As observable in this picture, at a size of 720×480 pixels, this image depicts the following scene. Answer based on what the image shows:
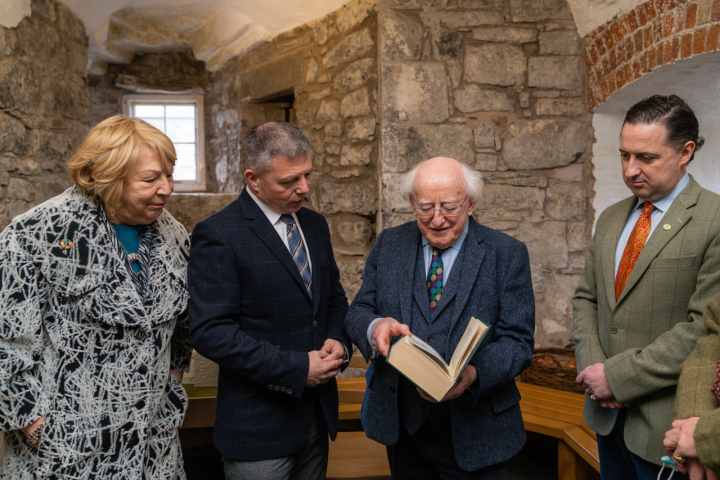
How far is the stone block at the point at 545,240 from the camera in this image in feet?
10.0

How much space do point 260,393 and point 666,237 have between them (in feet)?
4.10

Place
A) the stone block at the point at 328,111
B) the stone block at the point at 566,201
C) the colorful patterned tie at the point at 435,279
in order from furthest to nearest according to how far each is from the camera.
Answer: the stone block at the point at 328,111, the stone block at the point at 566,201, the colorful patterned tie at the point at 435,279

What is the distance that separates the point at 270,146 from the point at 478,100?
5.86 ft

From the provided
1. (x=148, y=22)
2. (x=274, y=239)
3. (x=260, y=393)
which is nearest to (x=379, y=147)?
(x=274, y=239)

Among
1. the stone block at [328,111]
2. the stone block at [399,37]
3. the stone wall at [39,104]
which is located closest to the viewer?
the stone wall at [39,104]

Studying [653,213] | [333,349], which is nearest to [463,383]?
[333,349]

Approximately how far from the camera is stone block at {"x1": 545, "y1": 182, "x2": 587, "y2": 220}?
10.0 ft

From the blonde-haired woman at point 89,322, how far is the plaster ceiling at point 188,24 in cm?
241

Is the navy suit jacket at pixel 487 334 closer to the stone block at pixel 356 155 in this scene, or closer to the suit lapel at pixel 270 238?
the suit lapel at pixel 270 238

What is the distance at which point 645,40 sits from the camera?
2.51 metres

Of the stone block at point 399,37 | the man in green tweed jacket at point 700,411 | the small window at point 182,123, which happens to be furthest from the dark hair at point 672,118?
the small window at point 182,123

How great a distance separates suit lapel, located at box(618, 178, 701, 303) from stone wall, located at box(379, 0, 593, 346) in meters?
1.56

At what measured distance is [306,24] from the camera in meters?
3.64

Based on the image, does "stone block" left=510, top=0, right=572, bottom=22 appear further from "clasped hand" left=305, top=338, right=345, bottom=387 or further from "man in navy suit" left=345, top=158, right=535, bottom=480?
"clasped hand" left=305, top=338, right=345, bottom=387
